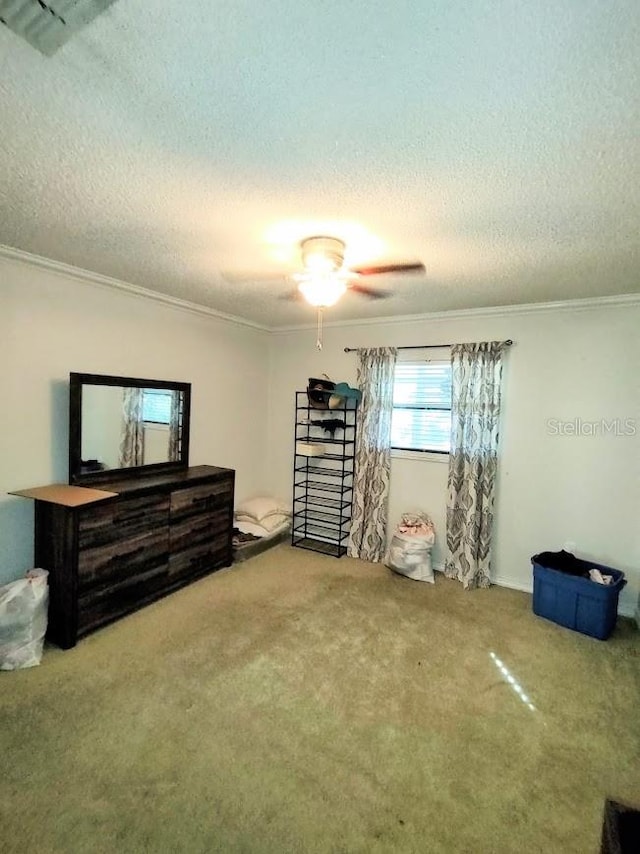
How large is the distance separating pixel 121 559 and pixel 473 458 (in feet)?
9.40

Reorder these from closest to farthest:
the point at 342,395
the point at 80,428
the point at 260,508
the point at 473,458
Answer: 1. the point at 80,428
2. the point at 473,458
3. the point at 342,395
4. the point at 260,508

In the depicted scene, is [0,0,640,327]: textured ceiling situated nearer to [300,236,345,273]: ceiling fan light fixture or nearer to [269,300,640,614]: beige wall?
[300,236,345,273]: ceiling fan light fixture

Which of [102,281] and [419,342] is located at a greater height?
[102,281]

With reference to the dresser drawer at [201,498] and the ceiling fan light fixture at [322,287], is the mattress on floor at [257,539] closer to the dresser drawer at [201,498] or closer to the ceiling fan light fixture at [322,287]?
the dresser drawer at [201,498]

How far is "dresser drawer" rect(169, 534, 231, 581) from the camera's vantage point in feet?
10.5

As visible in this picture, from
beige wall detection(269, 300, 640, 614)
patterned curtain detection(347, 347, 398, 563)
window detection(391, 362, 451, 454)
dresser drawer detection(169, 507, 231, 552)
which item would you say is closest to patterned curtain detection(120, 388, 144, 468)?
dresser drawer detection(169, 507, 231, 552)

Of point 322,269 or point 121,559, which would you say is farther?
point 121,559

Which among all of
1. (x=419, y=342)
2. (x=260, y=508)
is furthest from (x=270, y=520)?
(x=419, y=342)

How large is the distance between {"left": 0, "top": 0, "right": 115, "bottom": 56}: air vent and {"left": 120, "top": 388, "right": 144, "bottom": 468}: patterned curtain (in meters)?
2.46

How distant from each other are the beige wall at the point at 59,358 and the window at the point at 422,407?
1.86 m

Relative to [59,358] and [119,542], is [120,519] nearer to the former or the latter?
[119,542]

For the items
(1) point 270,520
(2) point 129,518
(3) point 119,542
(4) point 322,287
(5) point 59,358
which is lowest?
(1) point 270,520

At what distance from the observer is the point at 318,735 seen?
1.90 m

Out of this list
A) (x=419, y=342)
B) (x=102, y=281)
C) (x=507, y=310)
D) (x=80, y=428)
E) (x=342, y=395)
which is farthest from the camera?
(x=342, y=395)
